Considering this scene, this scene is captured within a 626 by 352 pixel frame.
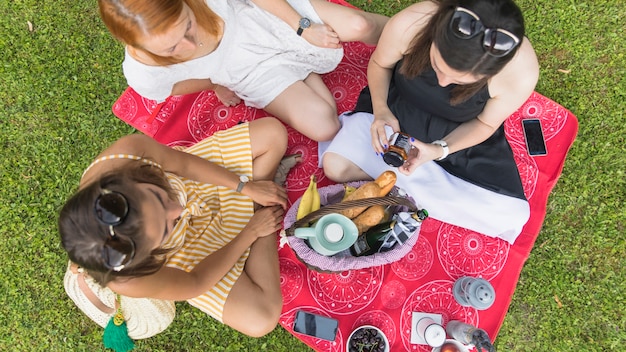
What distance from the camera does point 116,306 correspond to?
243cm

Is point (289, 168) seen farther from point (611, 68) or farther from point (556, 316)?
point (611, 68)

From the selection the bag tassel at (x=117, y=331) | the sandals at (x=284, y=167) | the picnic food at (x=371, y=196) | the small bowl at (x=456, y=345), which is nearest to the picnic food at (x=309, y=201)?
the picnic food at (x=371, y=196)

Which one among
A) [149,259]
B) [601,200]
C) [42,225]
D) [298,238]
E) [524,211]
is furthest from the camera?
[42,225]

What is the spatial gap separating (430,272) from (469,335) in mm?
449

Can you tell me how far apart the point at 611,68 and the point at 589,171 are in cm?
80

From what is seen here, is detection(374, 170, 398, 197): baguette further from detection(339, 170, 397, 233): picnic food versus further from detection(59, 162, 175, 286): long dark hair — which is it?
detection(59, 162, 175, 286): long dark hair

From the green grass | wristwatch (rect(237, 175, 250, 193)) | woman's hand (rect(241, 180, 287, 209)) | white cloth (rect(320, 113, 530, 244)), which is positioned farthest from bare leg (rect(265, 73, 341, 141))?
the green grass

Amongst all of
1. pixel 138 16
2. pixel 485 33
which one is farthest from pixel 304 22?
pixel 485 33

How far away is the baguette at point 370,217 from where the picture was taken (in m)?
2.23

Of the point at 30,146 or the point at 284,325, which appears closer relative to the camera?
the point at 284,325

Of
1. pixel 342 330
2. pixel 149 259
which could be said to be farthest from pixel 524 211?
pixel 149 259

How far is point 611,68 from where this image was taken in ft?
9.81

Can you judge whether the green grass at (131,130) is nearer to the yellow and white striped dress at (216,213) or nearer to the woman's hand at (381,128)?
the yellow and white striped dress at (216,213)

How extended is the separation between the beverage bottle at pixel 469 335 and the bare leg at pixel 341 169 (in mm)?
1006
